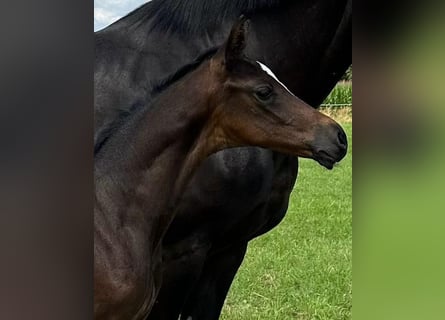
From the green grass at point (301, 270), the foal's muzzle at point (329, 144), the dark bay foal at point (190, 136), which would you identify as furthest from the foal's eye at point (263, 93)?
the green grass at point (301, 270)

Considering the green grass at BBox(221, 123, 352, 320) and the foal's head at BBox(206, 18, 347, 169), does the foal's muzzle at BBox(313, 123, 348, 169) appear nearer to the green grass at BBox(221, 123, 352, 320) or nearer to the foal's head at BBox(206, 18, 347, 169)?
the foal's head at BBox(206, 18, 347, 169)

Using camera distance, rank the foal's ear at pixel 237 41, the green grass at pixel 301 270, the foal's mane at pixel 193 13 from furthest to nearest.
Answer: the green grass at pixel 301 270
the foal's mane at pixel 193 13
the foal's ear at pixel 237 41

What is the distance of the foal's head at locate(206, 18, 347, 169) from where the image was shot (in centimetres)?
146

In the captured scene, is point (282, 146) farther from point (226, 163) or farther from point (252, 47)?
point (252, 47)

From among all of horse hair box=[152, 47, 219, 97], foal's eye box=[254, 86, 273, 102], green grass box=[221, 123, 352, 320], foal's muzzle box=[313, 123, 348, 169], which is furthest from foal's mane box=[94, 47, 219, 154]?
green grass box=[221, 123, 352, 320]

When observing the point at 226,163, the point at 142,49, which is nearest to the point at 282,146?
the point at 226,163

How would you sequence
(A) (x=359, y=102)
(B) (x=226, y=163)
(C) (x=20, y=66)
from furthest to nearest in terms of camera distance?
(B) (x=226, y=163), (A) (x=359, y=102), (C) (x=20, y=66)

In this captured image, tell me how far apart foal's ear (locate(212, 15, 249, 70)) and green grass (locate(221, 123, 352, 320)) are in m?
0.87

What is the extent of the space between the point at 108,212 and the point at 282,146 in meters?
0.44

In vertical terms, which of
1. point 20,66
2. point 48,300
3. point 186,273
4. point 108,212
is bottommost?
point 186,273

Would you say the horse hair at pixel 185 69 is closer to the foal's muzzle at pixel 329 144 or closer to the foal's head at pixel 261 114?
the foal's head at pixel 261 114

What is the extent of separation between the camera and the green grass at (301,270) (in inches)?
111

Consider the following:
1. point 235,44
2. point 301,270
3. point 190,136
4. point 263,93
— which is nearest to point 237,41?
point 235,44

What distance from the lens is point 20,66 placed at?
0.51 m
